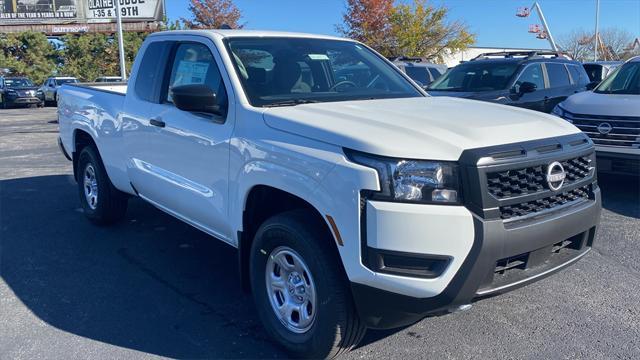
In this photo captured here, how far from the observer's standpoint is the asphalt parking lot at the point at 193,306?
359 cm

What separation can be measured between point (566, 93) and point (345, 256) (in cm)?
902

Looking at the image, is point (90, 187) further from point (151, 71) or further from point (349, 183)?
point (349, 183)

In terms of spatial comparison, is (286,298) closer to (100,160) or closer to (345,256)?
(345,256)

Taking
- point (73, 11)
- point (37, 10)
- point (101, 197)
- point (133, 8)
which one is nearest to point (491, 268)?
point (101, 197)

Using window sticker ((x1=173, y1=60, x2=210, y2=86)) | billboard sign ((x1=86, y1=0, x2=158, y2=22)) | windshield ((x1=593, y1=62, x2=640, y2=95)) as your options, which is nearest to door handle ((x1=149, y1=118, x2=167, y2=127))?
window sticker ((x1=173, y1=60, x2=210, y2=86))

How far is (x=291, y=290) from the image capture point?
137 inches

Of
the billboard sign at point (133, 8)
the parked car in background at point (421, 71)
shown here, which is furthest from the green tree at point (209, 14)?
the parked car in background at point (421, 71)

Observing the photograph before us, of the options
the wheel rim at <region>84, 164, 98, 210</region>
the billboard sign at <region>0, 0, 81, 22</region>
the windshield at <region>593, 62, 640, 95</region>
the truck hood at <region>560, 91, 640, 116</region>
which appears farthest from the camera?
the billboard sign at <region>0, 0, 81, 22</region>

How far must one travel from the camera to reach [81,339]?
147 inches

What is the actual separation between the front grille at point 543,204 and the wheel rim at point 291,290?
3.61 feet

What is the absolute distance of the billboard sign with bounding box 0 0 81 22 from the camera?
39500 millimetres

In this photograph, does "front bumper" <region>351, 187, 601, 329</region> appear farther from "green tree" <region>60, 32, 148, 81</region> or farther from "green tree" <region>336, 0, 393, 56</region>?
"green tree" <region>60, 32, 148, 81</region>

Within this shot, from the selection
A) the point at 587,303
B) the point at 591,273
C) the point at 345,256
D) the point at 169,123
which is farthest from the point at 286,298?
the point at 591,273

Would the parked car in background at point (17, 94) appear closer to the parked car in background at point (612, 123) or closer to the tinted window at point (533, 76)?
the tinted window at point (533, 76)
